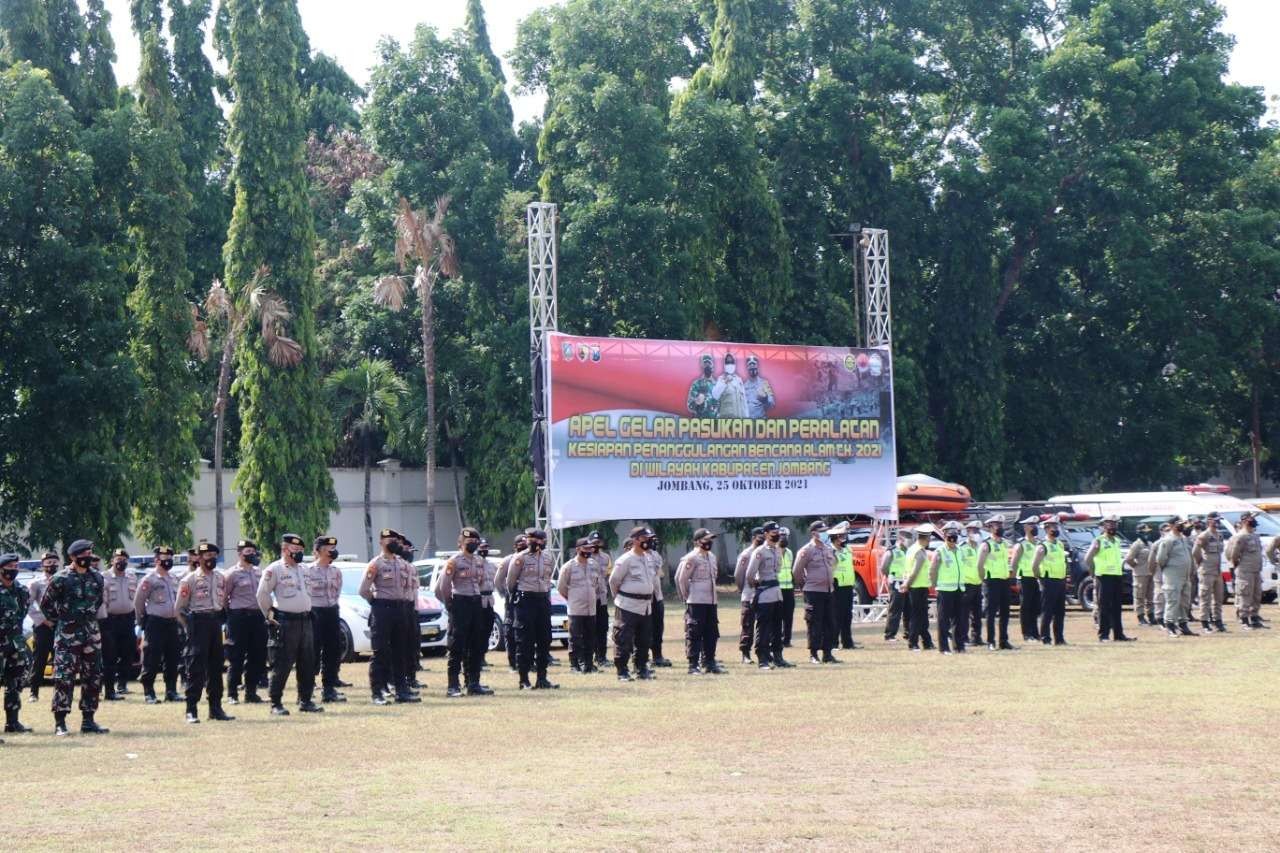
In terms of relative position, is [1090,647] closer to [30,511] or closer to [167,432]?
[30,511]

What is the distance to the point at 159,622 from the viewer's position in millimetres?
18672

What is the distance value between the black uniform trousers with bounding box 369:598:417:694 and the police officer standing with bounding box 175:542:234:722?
1463 millimetres

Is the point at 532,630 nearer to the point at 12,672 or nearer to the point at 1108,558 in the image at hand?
the point at 12,672

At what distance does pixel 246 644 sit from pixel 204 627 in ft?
2.70

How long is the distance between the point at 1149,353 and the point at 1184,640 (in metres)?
28.7

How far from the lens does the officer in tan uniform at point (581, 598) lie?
792 inches

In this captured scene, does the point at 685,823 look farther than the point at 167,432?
No

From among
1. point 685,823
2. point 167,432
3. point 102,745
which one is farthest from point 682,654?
point 167,432

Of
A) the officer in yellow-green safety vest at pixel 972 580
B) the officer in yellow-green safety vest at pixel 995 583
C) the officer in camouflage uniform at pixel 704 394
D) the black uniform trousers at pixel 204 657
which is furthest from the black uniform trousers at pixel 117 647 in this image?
the officer in camouflage uniform at pixel 704 394

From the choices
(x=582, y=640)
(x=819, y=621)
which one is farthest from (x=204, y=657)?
(x=819, y=621)

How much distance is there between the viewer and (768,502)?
29.2m

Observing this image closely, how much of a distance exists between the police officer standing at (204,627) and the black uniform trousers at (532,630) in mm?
3225

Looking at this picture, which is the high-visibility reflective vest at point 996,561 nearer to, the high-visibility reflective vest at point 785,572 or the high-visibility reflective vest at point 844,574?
the high-visibility reflective vest at point 844,574

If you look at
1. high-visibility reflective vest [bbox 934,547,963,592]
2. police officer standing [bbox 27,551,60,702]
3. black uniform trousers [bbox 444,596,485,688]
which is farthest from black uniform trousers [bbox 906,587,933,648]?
police officer standing [bbox 27,551,60,702]
